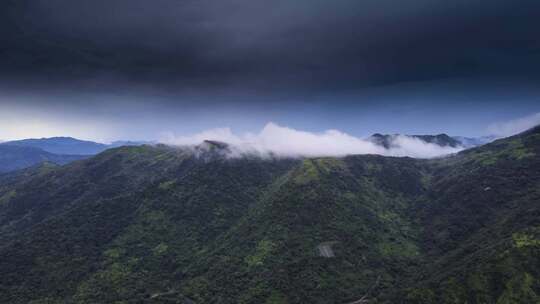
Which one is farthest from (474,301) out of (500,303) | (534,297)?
(534,297)

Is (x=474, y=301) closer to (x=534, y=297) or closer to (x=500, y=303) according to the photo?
(x=500, y=303)
